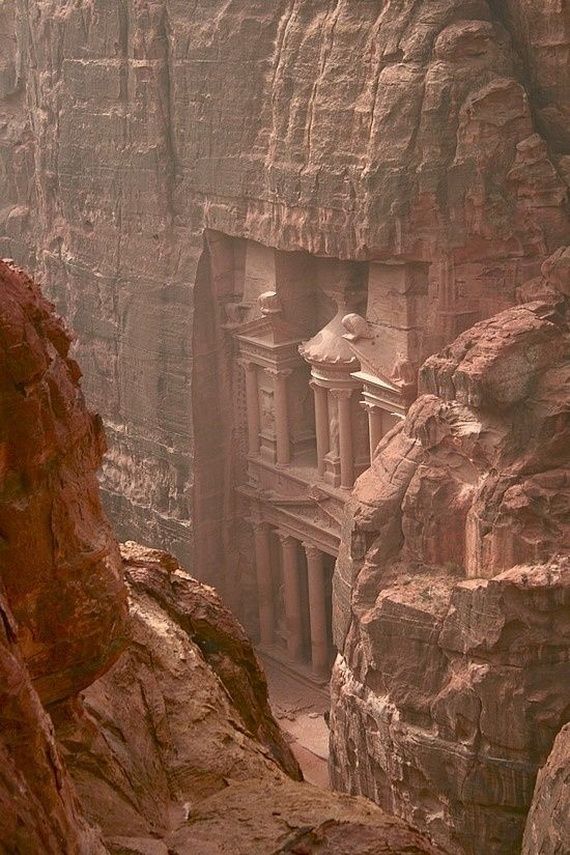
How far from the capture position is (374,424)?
2261cm

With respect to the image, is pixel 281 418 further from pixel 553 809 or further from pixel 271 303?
pixel 553 809

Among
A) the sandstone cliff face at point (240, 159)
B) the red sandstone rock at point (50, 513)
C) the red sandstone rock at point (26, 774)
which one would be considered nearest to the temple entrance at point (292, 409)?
the sandstone cliff face at point (240, 159)

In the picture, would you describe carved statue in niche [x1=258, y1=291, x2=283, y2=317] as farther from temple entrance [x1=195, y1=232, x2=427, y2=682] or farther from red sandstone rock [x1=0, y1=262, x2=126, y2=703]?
red sandstone rock [x1=0, y1=262, x2=126, y2=703]

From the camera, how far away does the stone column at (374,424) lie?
22.5 metres

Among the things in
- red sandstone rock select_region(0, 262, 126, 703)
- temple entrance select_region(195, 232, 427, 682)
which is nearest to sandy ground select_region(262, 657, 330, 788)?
temple entrance select_region(195, 232, 427, 682)

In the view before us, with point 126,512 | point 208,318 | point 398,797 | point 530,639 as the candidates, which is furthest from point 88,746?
point 126,512

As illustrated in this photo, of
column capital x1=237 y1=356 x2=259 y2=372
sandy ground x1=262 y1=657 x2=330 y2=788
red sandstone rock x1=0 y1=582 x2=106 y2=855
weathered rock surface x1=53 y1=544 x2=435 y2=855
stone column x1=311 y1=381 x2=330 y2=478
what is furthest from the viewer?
column capital x1=237 y1=356 x2=259 y2=372

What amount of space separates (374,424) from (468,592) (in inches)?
196

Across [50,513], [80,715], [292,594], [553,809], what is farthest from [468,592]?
[50,513]

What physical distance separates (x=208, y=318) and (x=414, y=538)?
766 cm

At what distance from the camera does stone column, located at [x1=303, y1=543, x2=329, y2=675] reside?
24531 millimetres

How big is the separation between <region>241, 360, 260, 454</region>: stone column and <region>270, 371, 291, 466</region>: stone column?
0.59 m

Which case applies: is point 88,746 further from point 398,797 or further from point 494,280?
point 494,280

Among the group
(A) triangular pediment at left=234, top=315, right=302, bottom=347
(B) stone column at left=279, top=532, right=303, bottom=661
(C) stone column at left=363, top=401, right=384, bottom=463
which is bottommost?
(B) stone column at left=279, top=532, right=303, bottom=661
